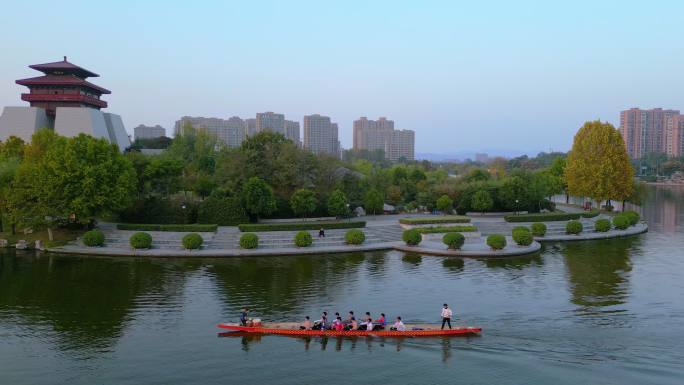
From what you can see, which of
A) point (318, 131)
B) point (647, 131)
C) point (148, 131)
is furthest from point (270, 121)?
point (647, 131)

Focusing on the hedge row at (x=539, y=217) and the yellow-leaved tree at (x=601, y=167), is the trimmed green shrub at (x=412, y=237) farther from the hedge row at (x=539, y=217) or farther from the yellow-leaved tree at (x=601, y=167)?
the yellow-leaved tree at (x=601, y=167)

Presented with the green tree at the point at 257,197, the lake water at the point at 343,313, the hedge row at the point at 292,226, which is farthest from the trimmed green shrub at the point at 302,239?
the green tree at the point at 257,197

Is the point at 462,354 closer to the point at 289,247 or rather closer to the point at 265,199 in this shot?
the point at 289,247

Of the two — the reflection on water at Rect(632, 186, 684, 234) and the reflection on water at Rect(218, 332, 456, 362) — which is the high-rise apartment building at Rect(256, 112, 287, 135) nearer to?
the reflection on water at Rect(632, 186, 684, 234)

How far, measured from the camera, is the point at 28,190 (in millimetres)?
34219

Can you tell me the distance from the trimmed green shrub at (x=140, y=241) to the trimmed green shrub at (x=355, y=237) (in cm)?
1209

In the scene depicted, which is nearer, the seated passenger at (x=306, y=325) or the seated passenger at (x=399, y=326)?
the seated passenger at (x=399, y=326)

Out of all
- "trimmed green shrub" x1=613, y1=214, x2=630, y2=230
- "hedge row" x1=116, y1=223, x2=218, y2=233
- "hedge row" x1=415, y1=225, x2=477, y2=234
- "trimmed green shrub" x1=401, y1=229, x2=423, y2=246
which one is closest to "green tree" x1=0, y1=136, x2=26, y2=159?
"hedge row" x1=116, y1=223, x2=218, y2=233

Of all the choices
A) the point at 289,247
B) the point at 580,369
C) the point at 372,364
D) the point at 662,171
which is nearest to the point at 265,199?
the point at 289,247

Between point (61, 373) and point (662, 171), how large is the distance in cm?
15012

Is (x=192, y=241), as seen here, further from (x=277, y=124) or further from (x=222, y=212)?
(x=277, y=124)

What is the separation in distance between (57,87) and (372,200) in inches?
1433

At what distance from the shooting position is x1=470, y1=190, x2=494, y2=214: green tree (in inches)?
1780

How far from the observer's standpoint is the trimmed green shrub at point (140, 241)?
3262cm
